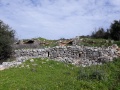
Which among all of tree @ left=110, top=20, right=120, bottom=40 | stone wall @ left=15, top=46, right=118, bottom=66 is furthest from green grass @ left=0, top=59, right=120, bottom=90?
tree @ left=110, top=20, right=120, bottom=40

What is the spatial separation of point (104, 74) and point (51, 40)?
14159 mm

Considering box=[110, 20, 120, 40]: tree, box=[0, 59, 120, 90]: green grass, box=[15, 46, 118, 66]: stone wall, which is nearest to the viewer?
box=[0, 59, 120, 90]: green grass

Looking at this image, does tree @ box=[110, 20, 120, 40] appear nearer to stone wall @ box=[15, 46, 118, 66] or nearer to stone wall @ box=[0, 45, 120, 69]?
stone wall @ box=[0, 45, 120, 69]

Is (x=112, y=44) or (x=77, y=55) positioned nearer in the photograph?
(x=77, y=55)

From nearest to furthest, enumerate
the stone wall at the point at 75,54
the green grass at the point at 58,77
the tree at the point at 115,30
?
the green grass at the point at 58,77
the stone wall at the point at 75,54
the tree at the point at 115,30

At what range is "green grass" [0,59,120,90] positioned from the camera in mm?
15976

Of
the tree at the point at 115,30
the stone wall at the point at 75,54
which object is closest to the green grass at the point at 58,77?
the stone wall at the point at 75,54

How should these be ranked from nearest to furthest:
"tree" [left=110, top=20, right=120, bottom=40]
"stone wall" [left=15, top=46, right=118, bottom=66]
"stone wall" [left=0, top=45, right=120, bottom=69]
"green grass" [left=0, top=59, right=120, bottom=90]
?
"green grass" [left=0, top=59, right=120, bottom=90] → "stone wall" [left=0, top=45, right=120, bottom=69] → "stone wall" [left=15, top=46, right=118, bottom=66] → "tree" [left=110, top=20, right=120, bottom=40]

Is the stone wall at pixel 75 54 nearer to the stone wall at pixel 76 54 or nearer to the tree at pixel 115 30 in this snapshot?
the stone wall at pixel 76 54

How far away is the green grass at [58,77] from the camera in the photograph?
52.4 ft

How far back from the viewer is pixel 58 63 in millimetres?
21078

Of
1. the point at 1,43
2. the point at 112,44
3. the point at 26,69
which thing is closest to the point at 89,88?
the point at 26,69

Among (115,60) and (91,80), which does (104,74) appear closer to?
(91,80)

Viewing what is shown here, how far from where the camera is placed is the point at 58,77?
57.7ft
